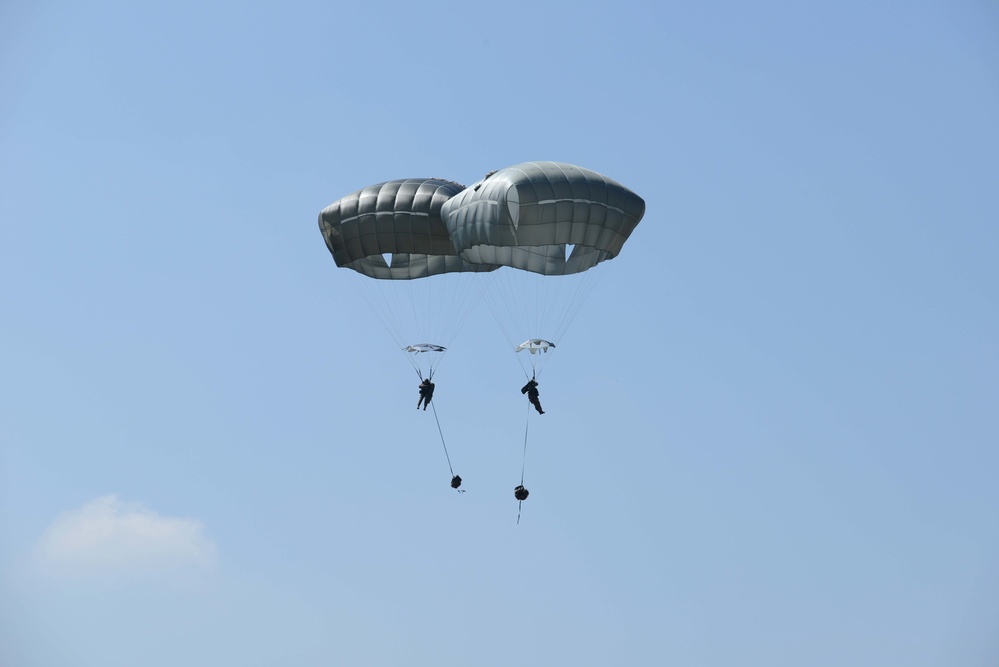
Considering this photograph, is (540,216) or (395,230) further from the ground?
(395,230)

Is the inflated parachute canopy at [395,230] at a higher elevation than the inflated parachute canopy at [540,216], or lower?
higher

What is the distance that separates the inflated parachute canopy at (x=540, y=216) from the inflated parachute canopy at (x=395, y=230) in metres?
1.53

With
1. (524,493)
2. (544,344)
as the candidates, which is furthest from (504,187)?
(524,493)

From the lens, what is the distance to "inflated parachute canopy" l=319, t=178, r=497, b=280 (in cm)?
5319

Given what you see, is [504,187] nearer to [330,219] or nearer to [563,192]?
[563,192]

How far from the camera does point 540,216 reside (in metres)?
49.4

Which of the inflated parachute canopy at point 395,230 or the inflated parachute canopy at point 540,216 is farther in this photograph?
the inflated parachute canopy at point 395,230

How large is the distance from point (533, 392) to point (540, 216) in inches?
214

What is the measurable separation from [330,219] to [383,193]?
2.20m

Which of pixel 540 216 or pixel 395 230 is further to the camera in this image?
pixel 395 230

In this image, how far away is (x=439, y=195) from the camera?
175 ft

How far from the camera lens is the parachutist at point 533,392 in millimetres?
51031

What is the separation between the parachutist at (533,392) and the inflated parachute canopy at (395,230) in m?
4.94

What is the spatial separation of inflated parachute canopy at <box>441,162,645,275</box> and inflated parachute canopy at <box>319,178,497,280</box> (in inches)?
60.2
